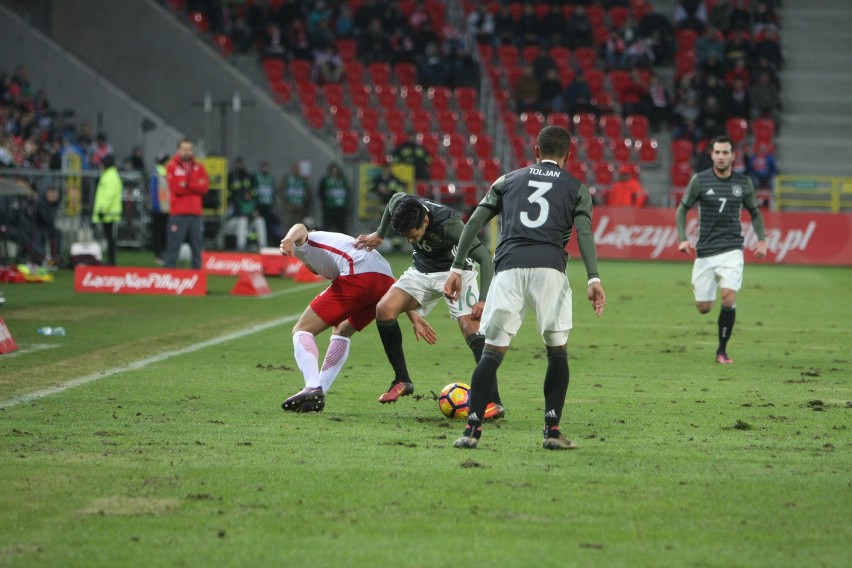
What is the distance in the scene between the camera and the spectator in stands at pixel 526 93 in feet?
112

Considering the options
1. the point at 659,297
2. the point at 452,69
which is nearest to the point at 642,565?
the point at 659,297

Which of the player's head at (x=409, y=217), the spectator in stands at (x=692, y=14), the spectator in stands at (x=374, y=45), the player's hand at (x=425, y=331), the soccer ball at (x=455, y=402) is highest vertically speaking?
the spectator in stands at (x=692, y=14)

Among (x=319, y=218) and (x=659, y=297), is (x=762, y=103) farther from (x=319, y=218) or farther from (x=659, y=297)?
(x=659, y=297)

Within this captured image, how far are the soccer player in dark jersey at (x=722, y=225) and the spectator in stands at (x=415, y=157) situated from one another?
19.3 m

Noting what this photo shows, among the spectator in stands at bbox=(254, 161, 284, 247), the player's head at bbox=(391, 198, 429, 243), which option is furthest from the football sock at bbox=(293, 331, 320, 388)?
the spectator in stands at bbox=(254, 161, 284, 247)

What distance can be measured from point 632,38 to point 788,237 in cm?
968

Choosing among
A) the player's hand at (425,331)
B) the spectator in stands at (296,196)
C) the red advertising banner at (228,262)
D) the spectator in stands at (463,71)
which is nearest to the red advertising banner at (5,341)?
the player's hand at (425,331)

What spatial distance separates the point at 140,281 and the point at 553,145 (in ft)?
42.6

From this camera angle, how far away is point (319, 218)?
1319 inches

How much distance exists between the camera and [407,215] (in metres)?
8.34

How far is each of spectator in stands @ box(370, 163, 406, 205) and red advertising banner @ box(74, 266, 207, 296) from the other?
12.0 m

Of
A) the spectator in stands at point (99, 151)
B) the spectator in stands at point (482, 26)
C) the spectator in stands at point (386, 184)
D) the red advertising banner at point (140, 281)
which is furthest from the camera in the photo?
the spectator in stands at point (482, 26)

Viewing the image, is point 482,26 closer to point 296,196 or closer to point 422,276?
point 296,196

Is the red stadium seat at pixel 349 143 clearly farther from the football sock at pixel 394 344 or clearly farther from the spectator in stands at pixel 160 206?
the football sock at pixel 394 344
